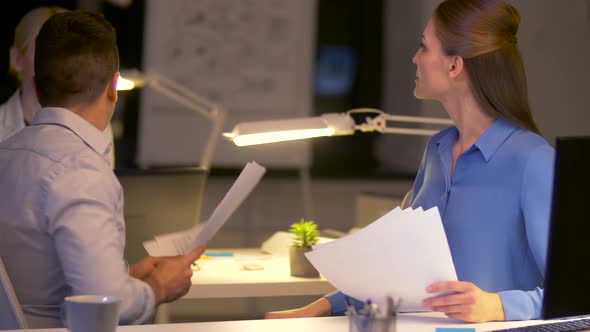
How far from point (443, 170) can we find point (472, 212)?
0.14m

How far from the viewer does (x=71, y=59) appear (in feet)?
6.23

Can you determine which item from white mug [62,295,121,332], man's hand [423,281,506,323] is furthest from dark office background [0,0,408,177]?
white mug [62,295,121,332]

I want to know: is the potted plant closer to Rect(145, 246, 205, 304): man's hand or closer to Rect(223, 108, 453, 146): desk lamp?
Rect(223, 108, 453, 146): desk lamp

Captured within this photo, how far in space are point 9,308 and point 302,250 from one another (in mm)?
1202

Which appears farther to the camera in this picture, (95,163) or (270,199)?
(270,199)

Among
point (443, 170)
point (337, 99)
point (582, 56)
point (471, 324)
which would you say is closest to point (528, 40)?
point (582, 56)

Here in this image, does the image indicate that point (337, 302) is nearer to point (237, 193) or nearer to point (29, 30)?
point (237, 193)

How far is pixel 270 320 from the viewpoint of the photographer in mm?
1840

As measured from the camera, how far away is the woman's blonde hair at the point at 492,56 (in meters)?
2.01

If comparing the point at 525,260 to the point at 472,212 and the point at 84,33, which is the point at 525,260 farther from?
the point at 84,33

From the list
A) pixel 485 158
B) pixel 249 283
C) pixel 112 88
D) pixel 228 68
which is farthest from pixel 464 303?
pixel 228 68

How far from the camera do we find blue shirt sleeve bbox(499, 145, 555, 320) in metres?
1.79

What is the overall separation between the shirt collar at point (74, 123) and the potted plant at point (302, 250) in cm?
103

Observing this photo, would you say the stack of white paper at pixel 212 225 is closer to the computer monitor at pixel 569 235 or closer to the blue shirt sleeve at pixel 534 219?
the blue shirt sleeve at pixel 534 219
